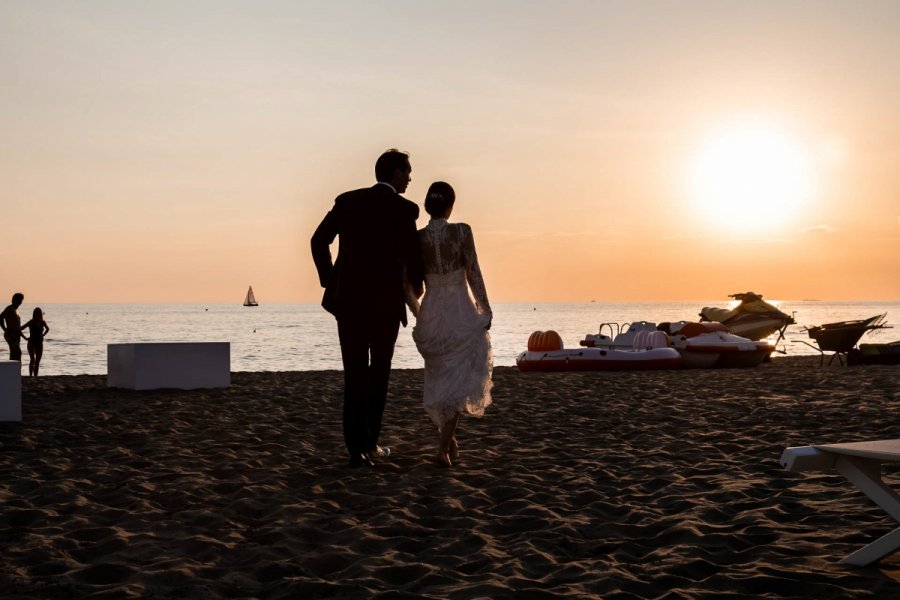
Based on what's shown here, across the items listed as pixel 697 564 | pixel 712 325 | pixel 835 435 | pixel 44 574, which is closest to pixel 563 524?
pixel 697 564

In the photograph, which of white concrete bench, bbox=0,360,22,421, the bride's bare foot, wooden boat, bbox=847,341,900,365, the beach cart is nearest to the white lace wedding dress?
the bride's bare foot

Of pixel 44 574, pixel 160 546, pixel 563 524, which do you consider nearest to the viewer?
Answer: pixel 44 574

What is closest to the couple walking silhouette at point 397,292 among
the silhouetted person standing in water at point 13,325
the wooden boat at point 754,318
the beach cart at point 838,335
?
the silhouetted person standing in water at point 13,325

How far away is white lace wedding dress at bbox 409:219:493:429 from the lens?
21.1 ft

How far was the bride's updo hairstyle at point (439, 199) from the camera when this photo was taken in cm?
646

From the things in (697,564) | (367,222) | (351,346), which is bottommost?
(697,564)

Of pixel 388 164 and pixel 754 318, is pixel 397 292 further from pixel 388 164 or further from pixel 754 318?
pixel 754 318

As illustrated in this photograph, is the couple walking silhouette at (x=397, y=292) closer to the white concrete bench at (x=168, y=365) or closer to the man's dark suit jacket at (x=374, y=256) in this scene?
the man's dark suit jacket at (x=374, y=256)

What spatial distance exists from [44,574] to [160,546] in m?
0.59

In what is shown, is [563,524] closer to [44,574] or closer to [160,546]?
[160,546]

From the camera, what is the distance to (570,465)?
22.1 ft

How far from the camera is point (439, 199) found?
6.46 m

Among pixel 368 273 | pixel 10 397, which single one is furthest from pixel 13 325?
pixel 368 273

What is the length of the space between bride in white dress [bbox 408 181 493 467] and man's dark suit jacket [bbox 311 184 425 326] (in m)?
0.15
